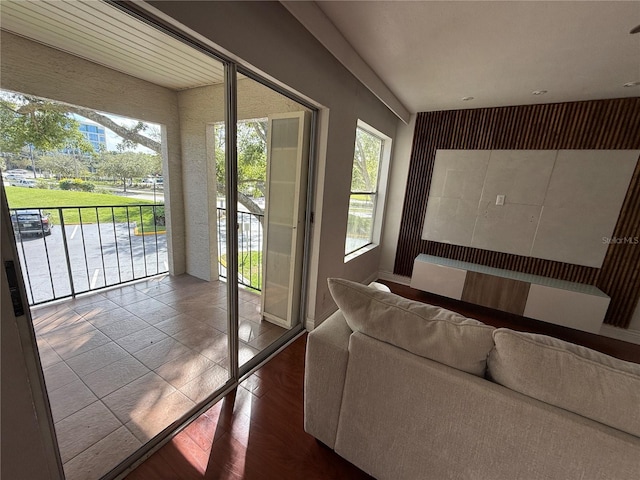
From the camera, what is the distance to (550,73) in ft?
6.68

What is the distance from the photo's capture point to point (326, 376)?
3.94 feet

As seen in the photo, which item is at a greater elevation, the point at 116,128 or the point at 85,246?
the point at 116,128

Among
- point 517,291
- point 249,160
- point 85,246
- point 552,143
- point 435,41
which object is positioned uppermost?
point 435,41

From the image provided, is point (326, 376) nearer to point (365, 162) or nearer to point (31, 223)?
point (31, 223)

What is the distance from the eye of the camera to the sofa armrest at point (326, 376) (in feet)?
3.84

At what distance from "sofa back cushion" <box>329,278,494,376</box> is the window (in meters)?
1.70

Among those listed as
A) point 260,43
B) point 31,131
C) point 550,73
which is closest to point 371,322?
point 260,43

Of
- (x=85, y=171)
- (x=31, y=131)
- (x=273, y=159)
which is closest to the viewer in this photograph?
(x=31, y=131)

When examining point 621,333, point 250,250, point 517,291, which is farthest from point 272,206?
point 621,333

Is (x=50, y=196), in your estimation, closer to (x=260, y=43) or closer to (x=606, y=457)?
(x=260, y=43)

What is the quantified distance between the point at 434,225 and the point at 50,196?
357 cm

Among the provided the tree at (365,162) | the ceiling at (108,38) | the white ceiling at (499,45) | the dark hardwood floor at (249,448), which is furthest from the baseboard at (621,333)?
the ceiling at (108,38)

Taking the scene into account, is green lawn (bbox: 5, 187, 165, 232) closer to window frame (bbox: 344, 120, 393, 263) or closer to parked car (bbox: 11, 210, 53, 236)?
parked car (bbox: 11, 210, 53, 236)

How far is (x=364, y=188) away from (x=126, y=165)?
8.36 ft
